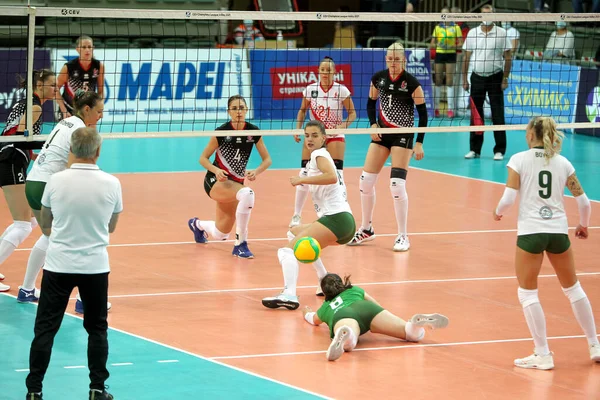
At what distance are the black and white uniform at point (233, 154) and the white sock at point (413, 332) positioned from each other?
11.8ft

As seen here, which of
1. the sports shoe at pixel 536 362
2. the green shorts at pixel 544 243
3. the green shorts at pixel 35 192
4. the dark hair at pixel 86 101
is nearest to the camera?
the green shorts at pixel 544 243

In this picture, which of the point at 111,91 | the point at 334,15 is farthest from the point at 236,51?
the point at 334,15

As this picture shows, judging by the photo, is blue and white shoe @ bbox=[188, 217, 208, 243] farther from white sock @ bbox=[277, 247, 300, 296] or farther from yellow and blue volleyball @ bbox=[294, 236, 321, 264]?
yellow and blue volleyball @ bbox=[294, 236, 321, 264]

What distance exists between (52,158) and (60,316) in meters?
1.98

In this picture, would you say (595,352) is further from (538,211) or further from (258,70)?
(258,70)

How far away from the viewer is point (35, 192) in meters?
8.12

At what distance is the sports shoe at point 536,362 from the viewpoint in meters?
7.50

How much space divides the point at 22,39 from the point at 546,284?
16.2 metres

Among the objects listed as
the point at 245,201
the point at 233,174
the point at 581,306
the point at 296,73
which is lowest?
the point at 581,306

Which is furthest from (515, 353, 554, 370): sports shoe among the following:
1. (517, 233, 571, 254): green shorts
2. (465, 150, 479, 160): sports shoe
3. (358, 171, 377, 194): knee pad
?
(465, 150, 479, 160): sports shoe

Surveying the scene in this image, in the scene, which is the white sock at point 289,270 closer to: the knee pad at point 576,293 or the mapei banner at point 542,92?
the knee pad at point 576,293

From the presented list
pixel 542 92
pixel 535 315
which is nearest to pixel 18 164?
pixel 535 315

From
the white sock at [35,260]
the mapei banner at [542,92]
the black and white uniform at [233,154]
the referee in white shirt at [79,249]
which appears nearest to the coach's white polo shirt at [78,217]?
the referee in white shirt at [79,249]

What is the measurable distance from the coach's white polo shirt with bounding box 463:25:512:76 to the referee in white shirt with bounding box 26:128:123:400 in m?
12.4
